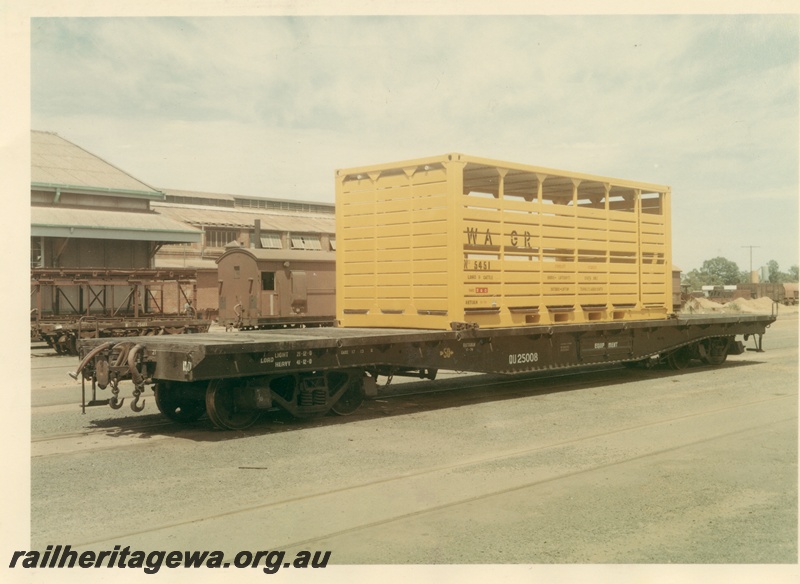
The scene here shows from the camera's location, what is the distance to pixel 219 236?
50531 mm

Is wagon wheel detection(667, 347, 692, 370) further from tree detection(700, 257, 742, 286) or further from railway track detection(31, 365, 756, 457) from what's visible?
tree detection(700, 257, 742, 286)

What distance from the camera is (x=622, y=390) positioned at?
1244cm

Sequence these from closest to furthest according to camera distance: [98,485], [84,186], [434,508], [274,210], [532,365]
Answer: [434,508] < [98,485] < [532,365] < [84,186] < [274,210]

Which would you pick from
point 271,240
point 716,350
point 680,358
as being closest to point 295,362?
point 680,358

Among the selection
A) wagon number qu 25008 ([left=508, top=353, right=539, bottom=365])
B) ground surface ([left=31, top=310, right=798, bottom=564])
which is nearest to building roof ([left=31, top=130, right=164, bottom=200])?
ground surface ([left=31, top=310, right=798, bottom=564])

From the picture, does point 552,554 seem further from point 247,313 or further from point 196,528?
point 247,313

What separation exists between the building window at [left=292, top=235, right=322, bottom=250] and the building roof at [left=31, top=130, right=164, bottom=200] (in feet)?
71.5

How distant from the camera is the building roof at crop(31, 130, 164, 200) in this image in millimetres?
26312

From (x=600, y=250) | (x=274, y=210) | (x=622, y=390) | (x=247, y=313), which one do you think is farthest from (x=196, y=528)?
(x=274, y=210)

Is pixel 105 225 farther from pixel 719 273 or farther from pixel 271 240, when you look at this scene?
pixel 719 273

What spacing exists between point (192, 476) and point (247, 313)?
18017 mm

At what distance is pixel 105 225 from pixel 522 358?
19.5m

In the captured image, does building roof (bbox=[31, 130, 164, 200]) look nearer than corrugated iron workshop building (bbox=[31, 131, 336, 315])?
No

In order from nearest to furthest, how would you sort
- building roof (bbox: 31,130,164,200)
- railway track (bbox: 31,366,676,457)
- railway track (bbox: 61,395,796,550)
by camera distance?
railway track (bbox: 61,395,796,550)
railway track (bbox: 31,366,676,457)
building roof (bbox: 31,130,164,200)
